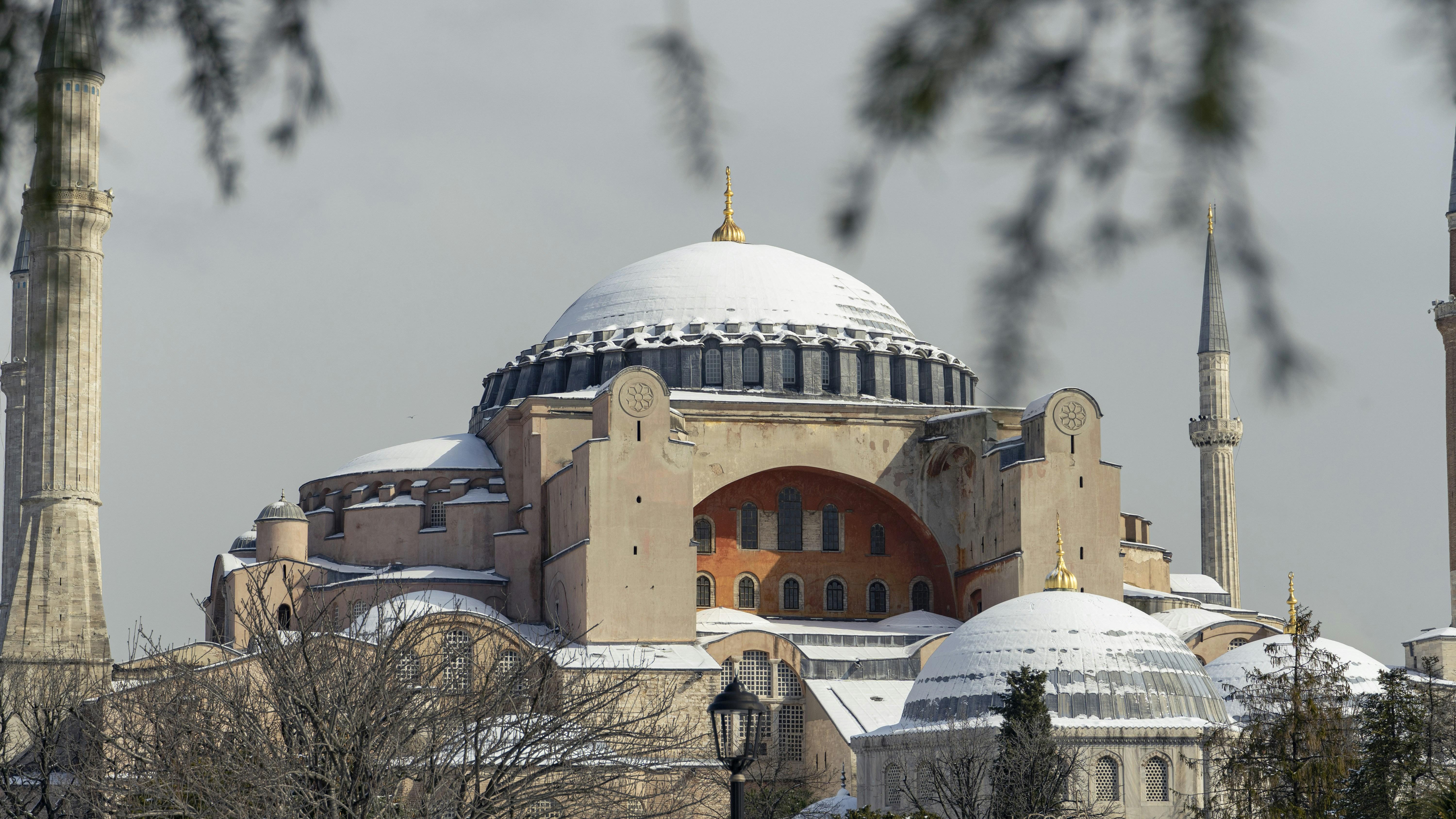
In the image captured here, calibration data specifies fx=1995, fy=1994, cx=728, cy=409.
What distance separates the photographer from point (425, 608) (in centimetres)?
3538

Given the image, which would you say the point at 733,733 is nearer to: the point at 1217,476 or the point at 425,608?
the point at 425,608

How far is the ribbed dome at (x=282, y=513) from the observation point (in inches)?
1678

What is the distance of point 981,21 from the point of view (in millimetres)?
3229

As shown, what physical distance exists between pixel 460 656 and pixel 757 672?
11067 millimetres

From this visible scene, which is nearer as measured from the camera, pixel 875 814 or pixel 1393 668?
pixel 875 814

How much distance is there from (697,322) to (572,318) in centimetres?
410

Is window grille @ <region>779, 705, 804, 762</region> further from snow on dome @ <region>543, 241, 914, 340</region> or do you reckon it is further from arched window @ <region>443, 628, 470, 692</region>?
snow on dome @ <region>543, 241, 914, 340</region>

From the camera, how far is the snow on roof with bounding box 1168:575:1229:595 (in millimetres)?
50312

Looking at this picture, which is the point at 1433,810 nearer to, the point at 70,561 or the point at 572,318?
the point at 70,561

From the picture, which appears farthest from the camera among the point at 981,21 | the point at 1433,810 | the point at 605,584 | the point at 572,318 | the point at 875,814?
the point at 572,318

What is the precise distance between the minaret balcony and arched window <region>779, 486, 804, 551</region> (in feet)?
49.8

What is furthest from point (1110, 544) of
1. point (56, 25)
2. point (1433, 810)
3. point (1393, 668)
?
point (56, 25)

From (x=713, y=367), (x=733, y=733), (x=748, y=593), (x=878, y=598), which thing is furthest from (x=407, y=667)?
(x=713, y=367)

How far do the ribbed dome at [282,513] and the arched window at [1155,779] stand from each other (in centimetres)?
1893
